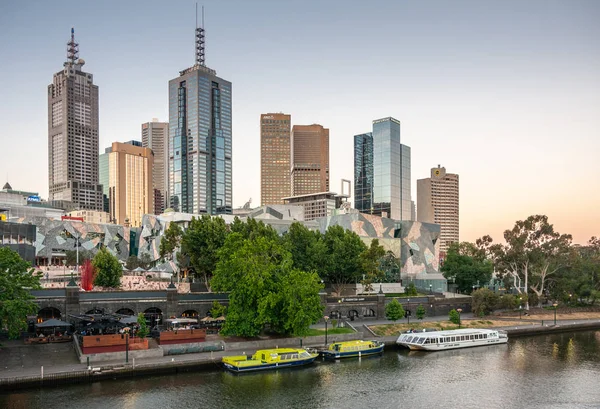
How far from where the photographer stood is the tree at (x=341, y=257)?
108 metres

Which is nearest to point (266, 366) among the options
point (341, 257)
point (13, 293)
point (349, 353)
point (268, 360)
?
point (268, 360)

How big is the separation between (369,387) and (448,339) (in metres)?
26.1

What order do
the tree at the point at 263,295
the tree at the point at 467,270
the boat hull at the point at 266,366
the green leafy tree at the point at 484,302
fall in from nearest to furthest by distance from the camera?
the boat hull at the point at 266,366, the tree at the point at 263,295, the green leafy tree at the point at 484,302, the tree at the point at 467,270

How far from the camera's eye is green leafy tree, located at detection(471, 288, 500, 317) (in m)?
101

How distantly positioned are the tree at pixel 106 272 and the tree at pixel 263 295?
40.6m

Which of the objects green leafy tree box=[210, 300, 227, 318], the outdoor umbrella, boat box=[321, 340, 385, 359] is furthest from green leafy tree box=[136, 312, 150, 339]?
boat box=[321, 340, 385, 359]

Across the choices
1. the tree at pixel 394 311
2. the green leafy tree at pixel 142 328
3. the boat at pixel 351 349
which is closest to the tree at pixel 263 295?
the boat at pixel 351 349

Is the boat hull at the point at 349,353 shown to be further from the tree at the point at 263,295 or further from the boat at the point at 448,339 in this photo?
the boat at the point at 448,339

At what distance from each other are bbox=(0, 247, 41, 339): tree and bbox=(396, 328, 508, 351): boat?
4795 cm

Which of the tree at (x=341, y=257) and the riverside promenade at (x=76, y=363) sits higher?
the tree at (x=341, y=257)

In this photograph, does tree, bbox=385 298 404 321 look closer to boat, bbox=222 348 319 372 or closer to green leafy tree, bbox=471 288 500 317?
green leafy tree, bbox=471 288 500 317

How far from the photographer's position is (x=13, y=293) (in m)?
57.0

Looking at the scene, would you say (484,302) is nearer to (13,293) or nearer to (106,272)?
(106,272)

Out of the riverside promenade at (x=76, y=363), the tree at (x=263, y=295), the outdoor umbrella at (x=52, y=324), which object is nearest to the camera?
the riverside promenade at (x=76, y=363)
